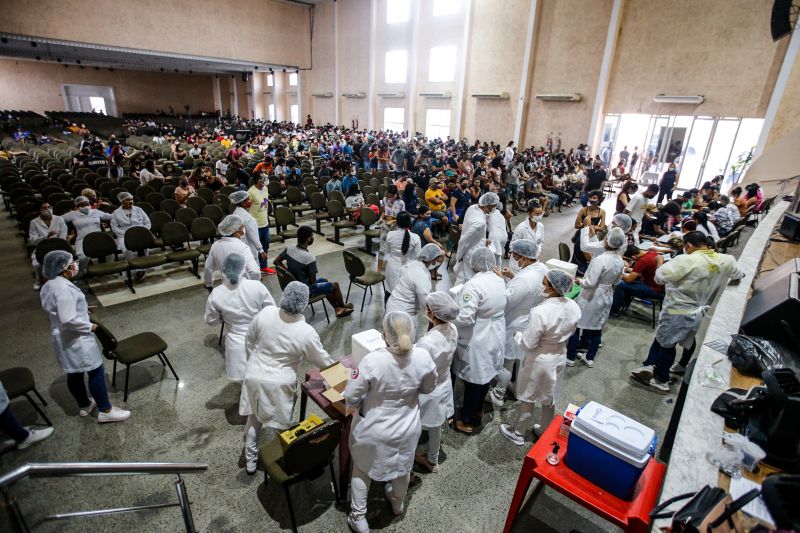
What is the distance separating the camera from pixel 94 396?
3826mm

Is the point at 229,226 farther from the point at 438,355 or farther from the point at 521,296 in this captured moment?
the point at 521,296

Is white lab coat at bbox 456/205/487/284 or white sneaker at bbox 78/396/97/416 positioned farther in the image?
white lab coat at bbox 456/205/487/284

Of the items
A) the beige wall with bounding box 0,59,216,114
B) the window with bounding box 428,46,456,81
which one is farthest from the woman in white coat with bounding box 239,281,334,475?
the beige wall with bounding box 0,59,216,114

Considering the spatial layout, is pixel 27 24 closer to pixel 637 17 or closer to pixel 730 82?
pixel 637 17

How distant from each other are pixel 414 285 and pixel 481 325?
860 mm

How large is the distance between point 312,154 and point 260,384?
54.1 ft

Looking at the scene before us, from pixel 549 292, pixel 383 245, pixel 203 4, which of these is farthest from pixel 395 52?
pixel 549 292

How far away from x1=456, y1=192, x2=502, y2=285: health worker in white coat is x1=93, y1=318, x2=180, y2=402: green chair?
394 cm

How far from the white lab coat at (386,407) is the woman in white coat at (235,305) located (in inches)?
58.9

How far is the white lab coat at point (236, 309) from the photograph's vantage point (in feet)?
12.2

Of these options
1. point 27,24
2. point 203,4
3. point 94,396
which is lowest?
point 94,396

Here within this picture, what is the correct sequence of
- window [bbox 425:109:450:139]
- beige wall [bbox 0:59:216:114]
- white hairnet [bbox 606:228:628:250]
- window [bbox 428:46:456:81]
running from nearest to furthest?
white hairnet [bbox 606:228:628:250] → window [bbox 428:46:456:81] → window [bbox 425:109:450:139] → beige wall [bbox 0:59:216:114]

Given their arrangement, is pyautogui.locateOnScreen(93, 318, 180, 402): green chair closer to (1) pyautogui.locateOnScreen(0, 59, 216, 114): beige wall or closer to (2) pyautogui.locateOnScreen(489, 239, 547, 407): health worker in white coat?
(2) pyautogui.locateOnScreen(489, 239, 547, 407): health worker in white coat

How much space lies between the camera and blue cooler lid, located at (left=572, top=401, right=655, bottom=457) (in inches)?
88.3
